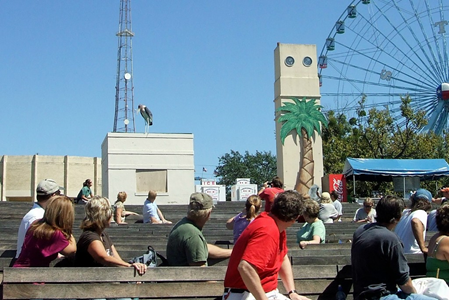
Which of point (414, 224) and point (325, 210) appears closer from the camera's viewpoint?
point (414, 224)

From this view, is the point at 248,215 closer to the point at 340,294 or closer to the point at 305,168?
the point at 340,294

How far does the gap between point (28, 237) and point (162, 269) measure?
3.73 feet

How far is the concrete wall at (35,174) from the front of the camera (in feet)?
171

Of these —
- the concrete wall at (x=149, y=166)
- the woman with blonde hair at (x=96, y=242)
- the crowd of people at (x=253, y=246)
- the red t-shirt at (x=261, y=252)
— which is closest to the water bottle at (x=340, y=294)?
the crowd of people at (x=253, y=246)

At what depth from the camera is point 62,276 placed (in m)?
4.99

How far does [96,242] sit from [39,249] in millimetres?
479

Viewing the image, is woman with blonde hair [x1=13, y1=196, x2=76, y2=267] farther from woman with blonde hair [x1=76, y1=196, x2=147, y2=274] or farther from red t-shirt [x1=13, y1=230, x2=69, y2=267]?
woman with blonde hair [x1=76, y1=196, x2=147, y2=274]

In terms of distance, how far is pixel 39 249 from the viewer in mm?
5223

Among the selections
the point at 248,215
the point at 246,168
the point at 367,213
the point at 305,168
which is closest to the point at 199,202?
the point at 248,215

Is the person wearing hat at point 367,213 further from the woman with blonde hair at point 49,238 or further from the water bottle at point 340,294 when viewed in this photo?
the woman with blonde hair at point 49,238

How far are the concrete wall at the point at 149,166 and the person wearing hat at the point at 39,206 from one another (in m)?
15.2

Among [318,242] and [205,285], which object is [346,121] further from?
[205,285]

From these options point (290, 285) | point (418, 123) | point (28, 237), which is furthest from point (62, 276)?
point (418, 123)

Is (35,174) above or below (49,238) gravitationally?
above
